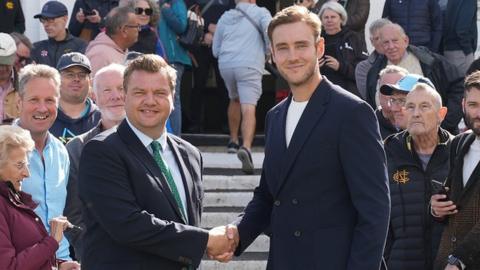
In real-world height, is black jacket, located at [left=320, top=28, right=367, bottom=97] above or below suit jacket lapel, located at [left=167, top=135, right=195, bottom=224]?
below

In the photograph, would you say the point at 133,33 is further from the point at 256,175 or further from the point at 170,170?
the point at 170,170

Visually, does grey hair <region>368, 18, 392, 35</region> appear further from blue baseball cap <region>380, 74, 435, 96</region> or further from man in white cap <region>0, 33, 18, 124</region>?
man in white cap <region>0, 33, 18, 124</region>

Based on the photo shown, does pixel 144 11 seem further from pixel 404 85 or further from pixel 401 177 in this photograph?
pixel 401 177

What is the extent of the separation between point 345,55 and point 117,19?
2.40 m

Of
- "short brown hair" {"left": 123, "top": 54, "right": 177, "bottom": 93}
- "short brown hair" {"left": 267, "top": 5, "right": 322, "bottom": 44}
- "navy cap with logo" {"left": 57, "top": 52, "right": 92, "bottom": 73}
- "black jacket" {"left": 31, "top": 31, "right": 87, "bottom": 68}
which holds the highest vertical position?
"short brown hair" {"left": 267, "top": 5, "right": 322, "bottom": 44}

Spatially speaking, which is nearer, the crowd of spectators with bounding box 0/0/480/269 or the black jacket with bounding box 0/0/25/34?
the crowd of spectators with bounding box 0/0/480/269

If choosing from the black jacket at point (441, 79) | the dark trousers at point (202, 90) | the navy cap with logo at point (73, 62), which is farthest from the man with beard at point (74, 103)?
the dark trousers at point (202, 90)

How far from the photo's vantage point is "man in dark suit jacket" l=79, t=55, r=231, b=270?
482 cm

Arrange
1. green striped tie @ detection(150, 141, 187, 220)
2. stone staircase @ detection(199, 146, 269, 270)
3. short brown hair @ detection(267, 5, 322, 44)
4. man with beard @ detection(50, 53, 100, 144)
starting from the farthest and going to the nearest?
stone staircase @ detection(199, 146, 269, 270), man with beard @ detection(50, 53, 100, 144), green striped tie @ detection(150, 141, 187, 220), short brown hair @ detection(267, 5, 322, 44)

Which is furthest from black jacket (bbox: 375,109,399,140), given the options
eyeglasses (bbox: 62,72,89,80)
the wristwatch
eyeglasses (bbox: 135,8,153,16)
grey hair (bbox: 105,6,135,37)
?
eyeglasses (bbox: 135,8,153,16)

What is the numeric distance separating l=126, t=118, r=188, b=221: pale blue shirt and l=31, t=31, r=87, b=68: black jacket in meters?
5.32

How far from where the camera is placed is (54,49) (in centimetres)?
1039

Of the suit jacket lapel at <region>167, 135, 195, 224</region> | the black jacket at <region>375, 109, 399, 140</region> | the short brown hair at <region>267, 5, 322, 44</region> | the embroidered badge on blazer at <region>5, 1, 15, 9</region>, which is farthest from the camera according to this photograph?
the embroidered badge on blazer at <region>5, 1, 15, 9</region>

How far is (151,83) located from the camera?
5051 millimetres
